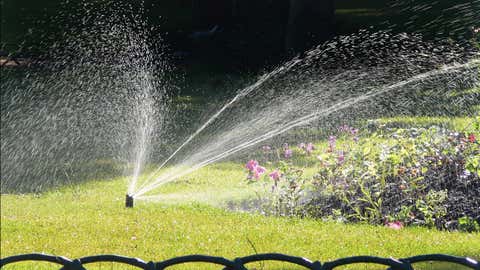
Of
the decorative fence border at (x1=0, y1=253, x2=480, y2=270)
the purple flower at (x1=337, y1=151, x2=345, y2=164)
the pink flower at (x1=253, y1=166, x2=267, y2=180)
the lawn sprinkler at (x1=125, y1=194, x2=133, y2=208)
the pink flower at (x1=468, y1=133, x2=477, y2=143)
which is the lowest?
the decorative fence border at (x1=0, y1=253, x2=480, y2=270)

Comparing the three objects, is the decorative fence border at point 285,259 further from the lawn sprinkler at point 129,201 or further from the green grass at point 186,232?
the lawn sprinkler at point 129,201

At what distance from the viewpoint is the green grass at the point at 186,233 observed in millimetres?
4852

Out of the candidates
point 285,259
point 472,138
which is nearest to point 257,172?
point 472,138

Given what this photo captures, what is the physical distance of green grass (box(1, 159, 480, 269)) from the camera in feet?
15.9

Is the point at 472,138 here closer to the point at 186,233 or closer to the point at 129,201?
the point at 186,233

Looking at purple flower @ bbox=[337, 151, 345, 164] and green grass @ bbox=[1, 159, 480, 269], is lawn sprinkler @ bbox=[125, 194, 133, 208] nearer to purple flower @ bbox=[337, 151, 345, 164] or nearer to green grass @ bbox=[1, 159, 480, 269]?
green grass @ bbox=[1, 159, 480, 269]

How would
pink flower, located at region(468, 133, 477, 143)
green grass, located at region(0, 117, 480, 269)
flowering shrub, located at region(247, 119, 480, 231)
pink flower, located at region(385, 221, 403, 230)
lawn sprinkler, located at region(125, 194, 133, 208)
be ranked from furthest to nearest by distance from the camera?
lawn sprinkler, located at region(125, 194, 133, 208), pink flower, located at region(468, 133, 477, 143), flowering shrub, located at region(247, 119, 480, 231), pink flower, located at region(385, 221, 403, 230), green grass, located at region(0, 117, 480, 269)

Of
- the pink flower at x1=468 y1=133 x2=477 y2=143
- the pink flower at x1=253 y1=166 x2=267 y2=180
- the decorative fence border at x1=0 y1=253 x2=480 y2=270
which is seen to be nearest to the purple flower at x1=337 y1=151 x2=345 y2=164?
the pink flower at x1=253 y1=166 x2=267 y2=180

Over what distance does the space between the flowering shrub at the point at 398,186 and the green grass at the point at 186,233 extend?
0.65 feet

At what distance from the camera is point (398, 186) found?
570 centimetres

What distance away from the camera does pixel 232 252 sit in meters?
4.83

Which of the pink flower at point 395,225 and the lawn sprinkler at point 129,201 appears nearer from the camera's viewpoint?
the pink flower at point 395,225

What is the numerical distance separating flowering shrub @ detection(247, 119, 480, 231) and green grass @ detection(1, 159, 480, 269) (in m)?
0.20

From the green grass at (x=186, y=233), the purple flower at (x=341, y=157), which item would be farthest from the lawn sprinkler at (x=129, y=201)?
the purple flower at (x=341, y=157)
